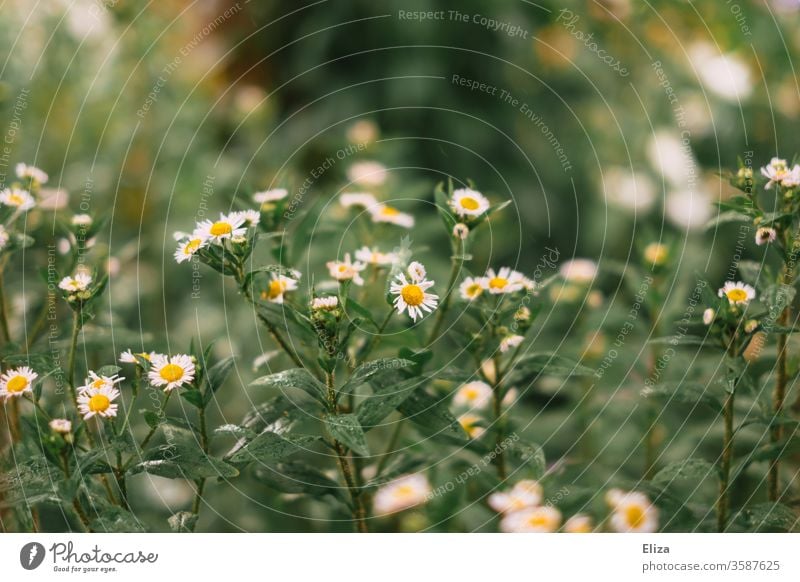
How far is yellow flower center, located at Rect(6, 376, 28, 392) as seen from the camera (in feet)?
1.69

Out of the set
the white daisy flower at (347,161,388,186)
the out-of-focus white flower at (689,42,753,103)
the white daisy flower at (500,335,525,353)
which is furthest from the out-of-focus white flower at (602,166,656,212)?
the white daisy flower at (500,335,525,353)

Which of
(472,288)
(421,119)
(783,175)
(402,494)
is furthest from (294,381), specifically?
(421,119)

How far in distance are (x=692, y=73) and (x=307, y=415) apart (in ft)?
3.22

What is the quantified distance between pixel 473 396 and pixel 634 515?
17cm

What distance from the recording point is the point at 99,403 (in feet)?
1.66

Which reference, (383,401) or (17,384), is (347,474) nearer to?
(383,401)

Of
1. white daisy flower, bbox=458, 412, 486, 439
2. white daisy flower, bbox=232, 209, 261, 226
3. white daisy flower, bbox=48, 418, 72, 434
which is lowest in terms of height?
white daisy flower, bbox=48, 418, 72, 434

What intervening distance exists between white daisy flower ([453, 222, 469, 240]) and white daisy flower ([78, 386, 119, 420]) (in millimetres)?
258

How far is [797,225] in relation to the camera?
569 millimetres

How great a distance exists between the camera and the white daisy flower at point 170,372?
0.50 metres

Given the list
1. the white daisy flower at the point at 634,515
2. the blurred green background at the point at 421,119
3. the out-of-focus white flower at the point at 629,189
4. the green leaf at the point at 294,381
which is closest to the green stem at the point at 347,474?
the green leaf at the point at 294,381

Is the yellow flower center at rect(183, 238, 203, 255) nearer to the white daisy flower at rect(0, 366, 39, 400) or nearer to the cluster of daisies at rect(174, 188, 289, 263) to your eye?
the cluster of daisies at rect(174, 188, 289, 263)

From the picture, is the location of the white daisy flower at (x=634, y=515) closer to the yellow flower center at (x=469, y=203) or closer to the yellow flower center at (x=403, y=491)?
the yellow flower center at (x=403, y=491)

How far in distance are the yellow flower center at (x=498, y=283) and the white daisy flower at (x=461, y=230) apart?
0.04 metres
